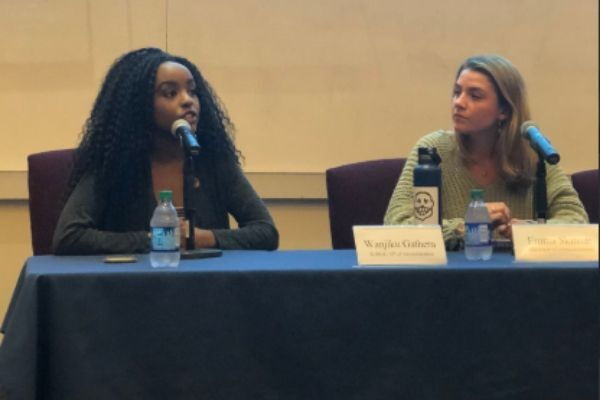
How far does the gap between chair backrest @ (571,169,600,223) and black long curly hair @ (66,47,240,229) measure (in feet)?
3.84

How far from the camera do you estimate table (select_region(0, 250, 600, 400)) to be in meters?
1.95

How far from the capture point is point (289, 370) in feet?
6.48

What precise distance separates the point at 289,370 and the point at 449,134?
1.21 meters

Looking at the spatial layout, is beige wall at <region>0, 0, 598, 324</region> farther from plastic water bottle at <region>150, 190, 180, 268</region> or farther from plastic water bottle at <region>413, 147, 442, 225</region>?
plastic water bottle at <region>150, 190, 180, 268</region>

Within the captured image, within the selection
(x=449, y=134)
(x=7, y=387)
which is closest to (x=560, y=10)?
(x=449, y=134)

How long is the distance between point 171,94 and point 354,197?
676mm

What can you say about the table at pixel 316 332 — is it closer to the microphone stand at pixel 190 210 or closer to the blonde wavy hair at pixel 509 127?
the microphone stand at pixel 190 210

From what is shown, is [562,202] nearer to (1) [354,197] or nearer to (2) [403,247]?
(1) [354,197]

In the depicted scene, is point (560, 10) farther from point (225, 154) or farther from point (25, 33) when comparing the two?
point (25, 33)

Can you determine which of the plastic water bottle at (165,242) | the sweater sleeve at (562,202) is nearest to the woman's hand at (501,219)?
the sweater sleeve at (562,202)

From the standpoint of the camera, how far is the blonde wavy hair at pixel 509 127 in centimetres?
278

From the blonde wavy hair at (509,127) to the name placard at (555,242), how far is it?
0.66m

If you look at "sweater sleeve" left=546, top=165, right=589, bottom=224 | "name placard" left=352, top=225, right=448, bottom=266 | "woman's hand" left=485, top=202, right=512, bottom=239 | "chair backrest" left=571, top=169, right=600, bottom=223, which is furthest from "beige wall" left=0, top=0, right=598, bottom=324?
"name placard" left=352, top=225, right=448, bottom=266

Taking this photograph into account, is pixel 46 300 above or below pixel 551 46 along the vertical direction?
below
